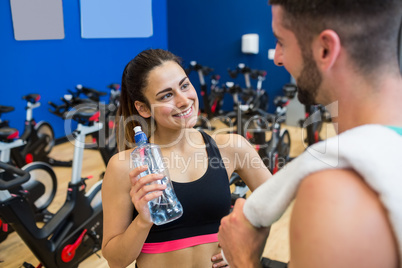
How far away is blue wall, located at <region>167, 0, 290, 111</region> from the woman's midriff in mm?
4955

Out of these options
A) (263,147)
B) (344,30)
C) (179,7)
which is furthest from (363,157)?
(179,7)

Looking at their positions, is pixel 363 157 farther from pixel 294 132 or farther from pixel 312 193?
pixel 294 132

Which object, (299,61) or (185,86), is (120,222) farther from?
(299,61)

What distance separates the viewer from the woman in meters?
1.09

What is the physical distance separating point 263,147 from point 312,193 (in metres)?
2.97

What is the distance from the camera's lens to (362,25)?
1.82 feet

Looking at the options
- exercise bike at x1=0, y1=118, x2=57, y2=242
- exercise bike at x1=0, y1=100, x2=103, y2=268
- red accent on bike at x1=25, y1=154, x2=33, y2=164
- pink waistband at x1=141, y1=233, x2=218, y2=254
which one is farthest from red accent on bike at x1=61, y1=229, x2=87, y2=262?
red accent on bike at x1=25, y1=154, x2=33, y2=164

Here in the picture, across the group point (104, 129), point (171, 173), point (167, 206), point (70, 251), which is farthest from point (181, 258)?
point (104, 129)

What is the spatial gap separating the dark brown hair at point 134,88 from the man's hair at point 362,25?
0.76 meters

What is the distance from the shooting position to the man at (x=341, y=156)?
457 mm

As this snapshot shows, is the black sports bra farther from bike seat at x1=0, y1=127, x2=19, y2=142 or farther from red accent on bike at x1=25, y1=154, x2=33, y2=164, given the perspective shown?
red accent on bike at x1=25, y1=154, x2=33, y2=164

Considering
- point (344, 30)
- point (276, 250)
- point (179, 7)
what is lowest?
point (276, 250)

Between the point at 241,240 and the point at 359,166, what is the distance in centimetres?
27

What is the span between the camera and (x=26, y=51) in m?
4.21
